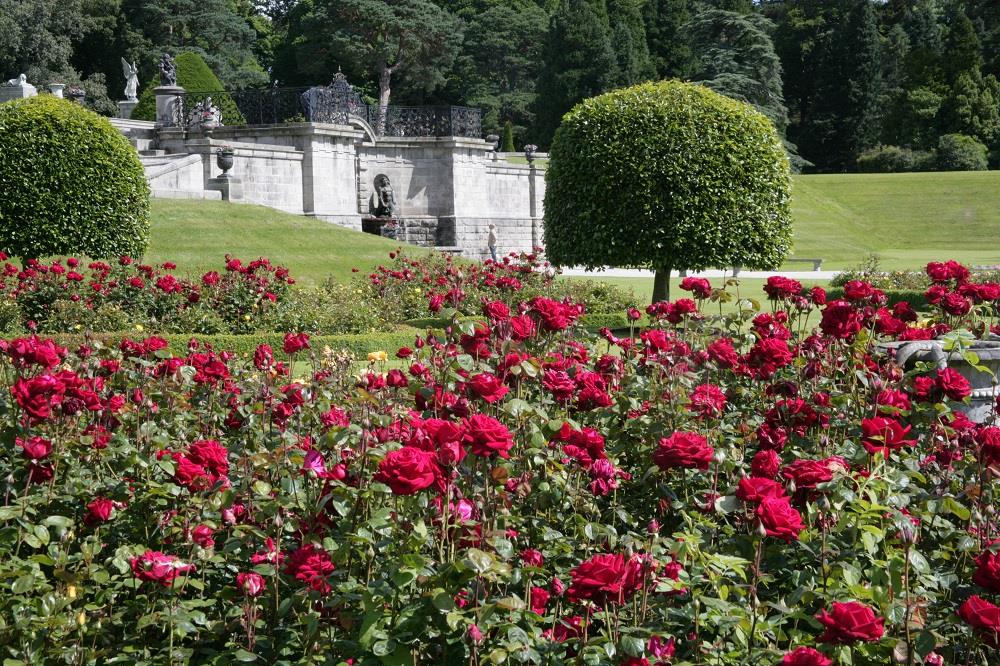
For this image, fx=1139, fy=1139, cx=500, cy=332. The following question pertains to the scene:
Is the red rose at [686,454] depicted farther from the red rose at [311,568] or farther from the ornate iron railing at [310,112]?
the ornate iron railing at [310,112]

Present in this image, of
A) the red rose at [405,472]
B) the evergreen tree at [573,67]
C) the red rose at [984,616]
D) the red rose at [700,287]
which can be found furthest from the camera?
the evergreen tree at [573,67]

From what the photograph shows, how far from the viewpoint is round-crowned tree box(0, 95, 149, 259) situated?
15.4 m

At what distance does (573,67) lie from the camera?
52.8 metres

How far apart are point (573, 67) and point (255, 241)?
34.9 metres

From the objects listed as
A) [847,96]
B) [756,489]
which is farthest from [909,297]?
[847,96]

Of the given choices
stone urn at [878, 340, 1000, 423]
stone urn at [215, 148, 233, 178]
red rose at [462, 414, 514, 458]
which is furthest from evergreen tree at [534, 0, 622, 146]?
red rose at [462, 414, 514, 458]

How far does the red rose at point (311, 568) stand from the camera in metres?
2.84

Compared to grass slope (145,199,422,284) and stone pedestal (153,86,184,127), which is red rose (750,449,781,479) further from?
stone pedestal (153,86,184,127)

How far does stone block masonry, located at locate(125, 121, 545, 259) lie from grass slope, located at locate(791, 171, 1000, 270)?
9163 mm

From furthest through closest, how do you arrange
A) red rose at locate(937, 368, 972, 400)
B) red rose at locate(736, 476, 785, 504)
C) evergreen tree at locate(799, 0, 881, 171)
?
evergreen tree at locate(799, 0, 881, 171)
red rose at locate(937, 368, 972, 400)
red rose at locate(736, 476, 785, 504)

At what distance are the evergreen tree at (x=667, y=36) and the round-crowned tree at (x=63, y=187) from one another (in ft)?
145

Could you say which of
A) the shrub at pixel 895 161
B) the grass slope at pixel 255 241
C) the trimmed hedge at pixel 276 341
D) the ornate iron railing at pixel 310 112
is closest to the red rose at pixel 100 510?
the trimmed hedge at pixel 276 341

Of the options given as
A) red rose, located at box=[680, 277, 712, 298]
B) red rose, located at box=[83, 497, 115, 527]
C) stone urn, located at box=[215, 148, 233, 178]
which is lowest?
red rose, located at box=[83, 497, 115, 527]

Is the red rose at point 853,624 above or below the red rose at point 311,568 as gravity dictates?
above
